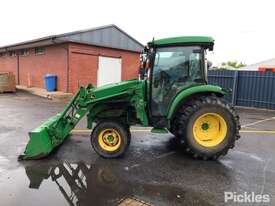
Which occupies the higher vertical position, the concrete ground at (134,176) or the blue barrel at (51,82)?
the blue barrel at (51,82)

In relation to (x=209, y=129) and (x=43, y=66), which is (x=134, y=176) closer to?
(x=209, y=129)

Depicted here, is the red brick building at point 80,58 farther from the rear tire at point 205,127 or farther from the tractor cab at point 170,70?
the rear tire at point 205,127

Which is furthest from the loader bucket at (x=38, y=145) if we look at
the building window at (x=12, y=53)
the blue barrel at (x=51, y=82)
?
the building window at (x=12, y=53)

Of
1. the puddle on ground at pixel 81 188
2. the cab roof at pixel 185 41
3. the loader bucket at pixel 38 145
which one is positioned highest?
the cab roof at pixel 185 41

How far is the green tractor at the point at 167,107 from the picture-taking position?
201 inches

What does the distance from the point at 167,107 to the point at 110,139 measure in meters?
1.30

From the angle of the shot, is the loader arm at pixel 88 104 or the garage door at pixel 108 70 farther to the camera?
the garage door at pixel 108 70

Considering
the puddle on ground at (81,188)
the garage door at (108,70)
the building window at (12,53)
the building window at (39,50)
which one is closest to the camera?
the puddle on ground at (81,188)

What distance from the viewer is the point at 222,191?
12.8 ft

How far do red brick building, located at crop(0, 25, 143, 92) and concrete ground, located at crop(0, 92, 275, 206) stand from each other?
10.5 metres

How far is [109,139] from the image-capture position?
5.31 metres

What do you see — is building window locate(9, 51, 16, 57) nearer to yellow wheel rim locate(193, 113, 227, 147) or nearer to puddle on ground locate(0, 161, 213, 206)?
puddle on ground locate(0, 161, 213, 206)

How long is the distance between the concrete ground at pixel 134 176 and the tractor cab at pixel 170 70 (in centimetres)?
106

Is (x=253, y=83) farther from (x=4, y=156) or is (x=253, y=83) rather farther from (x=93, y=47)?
(x=4, y=156)
